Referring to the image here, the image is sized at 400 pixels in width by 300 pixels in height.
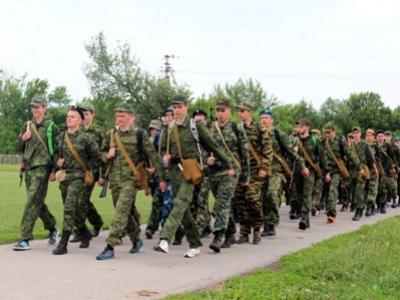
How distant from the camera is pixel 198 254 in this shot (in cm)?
860

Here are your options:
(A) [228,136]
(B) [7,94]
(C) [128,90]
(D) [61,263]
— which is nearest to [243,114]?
(A) [228,136]

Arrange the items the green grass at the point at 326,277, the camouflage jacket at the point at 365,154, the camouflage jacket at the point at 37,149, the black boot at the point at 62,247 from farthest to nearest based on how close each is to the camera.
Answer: the camouflage jacket at the point at 365,154 < the camouflage jacket at the point at 37,149 < the black boot at the point at 62,247 < the green grass at the point at 326,277

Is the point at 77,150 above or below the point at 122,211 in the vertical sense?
above

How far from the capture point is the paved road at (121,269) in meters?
6.22

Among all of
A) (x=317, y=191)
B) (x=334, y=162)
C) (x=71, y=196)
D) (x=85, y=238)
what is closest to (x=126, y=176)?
(x=71, y=196)

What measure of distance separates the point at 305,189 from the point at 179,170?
14.9 feet

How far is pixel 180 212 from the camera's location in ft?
26.5

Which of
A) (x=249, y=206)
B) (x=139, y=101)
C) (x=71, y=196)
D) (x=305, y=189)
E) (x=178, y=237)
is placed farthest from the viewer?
(x=139, y=101)

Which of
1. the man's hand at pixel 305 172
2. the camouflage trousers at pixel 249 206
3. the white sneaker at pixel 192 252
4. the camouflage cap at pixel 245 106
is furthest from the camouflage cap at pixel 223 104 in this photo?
the man's hand at pixel 305 172

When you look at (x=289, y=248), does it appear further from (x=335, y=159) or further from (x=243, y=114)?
(x=335, y=159)

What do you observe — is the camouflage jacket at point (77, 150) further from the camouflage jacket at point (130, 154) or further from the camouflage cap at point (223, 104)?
the camouflage cap at point (223, 104)

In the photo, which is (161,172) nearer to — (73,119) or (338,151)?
(73,119)

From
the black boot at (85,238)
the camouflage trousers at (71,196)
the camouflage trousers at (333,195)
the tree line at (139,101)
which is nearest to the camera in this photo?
the camouflage trousers at (71,196)

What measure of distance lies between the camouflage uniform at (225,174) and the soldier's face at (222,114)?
0.24 ft
